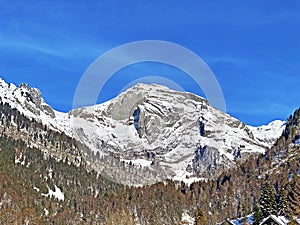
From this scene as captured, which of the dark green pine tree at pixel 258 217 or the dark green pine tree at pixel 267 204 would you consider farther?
the dark green pine tree at pixel 267 204

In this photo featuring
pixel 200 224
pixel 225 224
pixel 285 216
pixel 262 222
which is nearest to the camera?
pixel 262 222

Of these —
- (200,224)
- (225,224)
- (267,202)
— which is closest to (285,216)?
(267,202)

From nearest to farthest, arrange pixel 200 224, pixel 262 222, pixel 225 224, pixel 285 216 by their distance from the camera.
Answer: pixel 262 222
pixel 285 216
pixel 225 224
pixel 200 224

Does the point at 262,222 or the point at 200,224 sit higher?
the point at 200,224

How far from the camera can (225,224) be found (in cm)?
15650

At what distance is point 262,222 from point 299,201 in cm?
3695

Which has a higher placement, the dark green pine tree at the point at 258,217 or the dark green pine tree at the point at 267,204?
the dark green pine tree at the point at 267,204

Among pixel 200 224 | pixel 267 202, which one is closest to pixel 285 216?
pixel 267 202

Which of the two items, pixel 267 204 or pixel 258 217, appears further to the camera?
pixel 267 204

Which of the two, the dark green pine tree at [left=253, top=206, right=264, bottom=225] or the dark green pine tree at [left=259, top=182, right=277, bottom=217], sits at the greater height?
the dark green pine tree at [left=259, top=182, right=277, bottom=217]

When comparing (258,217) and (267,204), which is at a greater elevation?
(267,204)

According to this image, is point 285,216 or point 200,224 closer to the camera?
point 285,216

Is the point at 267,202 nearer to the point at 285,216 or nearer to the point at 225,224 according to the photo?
the point at 285,216

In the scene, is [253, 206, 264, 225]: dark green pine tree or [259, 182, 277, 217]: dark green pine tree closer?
[253, 206, 264, 225]: dark green pine tree
